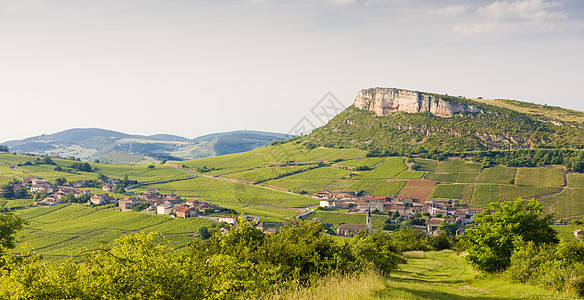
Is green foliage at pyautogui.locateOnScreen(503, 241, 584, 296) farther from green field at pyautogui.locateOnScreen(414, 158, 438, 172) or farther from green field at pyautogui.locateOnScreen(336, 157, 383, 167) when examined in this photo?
green field at pyautogui.locateOnScreen(336, 157, 383, 167)

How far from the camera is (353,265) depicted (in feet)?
42.8

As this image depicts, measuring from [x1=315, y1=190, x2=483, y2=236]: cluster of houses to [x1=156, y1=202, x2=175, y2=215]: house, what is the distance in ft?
116

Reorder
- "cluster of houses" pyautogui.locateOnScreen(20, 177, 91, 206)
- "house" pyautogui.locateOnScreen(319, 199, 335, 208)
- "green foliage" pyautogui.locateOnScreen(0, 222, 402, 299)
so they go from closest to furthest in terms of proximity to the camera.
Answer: "green foliage" pyautogui.locateOnScreen(0, 222, 402, 299) < "house" pyautogui.locateOnScreen(319, 199, 335, 208) < "cluster of houses" pyautogui.locateOnScreen(20, 177, 91, 206)

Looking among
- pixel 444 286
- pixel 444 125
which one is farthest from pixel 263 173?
pixel 444 286

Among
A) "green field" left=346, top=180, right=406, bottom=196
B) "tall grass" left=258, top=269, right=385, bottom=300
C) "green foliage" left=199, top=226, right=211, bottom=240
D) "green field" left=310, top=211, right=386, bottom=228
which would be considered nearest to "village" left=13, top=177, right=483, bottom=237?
"green field" left=310, top=211, right=386, bottom=228

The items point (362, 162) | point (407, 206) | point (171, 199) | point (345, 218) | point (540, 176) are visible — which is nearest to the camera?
point (345, 218)

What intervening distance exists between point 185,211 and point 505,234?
7019cm

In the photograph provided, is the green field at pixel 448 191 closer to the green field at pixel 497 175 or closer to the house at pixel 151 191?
the green field at pixel 497 175

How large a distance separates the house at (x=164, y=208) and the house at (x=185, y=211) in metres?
1.93

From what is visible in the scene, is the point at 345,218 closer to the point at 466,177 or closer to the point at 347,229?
the point at 347,229

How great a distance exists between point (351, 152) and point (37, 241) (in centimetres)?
10826

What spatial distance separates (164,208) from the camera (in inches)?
3489

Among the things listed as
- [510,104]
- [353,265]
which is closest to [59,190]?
[353,265]

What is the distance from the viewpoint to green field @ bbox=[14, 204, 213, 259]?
62625 mm
